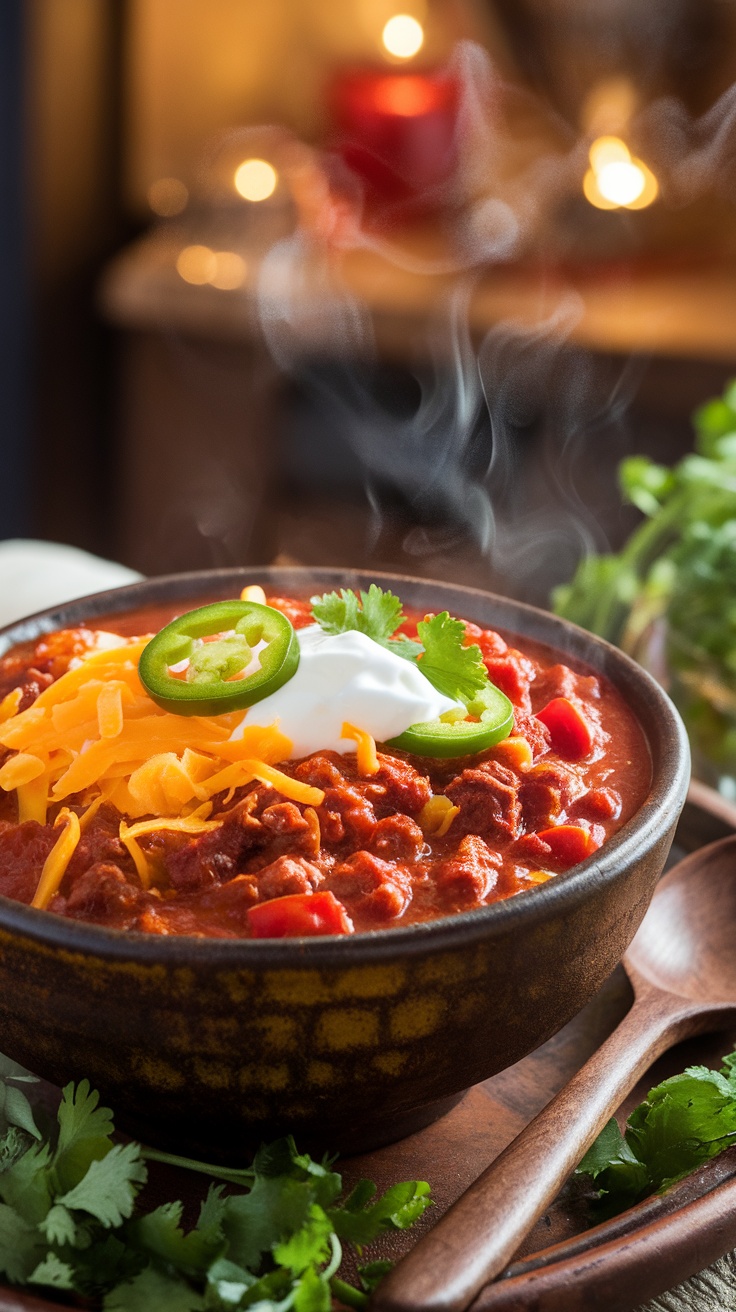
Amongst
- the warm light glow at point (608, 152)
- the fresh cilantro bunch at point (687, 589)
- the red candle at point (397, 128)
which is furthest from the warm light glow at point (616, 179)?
the fresh cilantro bunch at point (687, 589)

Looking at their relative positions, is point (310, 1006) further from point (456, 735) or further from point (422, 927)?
point (456, 735)

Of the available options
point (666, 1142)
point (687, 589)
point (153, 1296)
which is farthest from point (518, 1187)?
point (687, 589)

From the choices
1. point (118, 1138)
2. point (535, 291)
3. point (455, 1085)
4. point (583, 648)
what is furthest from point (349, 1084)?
point (535, 291)

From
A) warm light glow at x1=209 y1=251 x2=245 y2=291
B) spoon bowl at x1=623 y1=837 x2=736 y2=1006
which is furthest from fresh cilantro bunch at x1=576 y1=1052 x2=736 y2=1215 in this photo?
warm light glow at x1=209 y1=251 x2=245 y2=291

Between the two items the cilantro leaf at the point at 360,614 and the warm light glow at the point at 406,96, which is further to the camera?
the warm light glow at the point at 406,96

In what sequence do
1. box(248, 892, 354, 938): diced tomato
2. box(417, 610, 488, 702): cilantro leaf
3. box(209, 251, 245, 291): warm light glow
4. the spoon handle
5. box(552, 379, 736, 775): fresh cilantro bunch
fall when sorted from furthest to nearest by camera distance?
box(209, 251, 245, 291): warm light glow < box(552, 379, 736, 775): fresh cilantro bunch < box(417, 610, 488, 702): cilantro leaf < box(248, 892, 354, 938): diced tomato < the spoon handle

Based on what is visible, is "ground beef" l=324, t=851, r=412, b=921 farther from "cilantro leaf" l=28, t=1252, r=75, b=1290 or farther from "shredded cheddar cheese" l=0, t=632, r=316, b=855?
"cilantro leaf" l=28, t=1252, r=75, b=1290

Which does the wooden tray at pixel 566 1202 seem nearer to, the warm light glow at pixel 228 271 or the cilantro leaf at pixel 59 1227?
the cilantro leaf at pixel 59 1227
